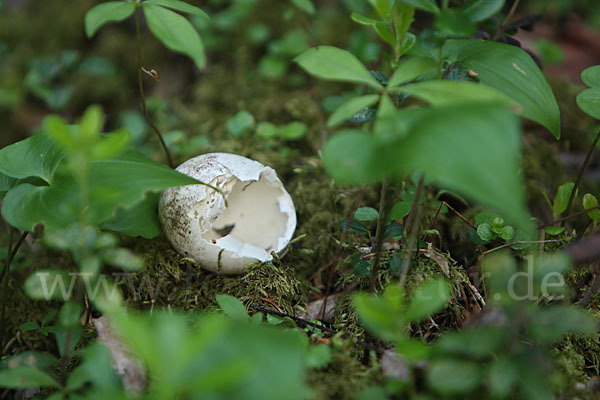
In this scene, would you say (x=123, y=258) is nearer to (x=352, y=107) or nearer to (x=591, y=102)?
(x=352, y=107)

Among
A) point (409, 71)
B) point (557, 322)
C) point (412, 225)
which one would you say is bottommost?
point (412, 225)

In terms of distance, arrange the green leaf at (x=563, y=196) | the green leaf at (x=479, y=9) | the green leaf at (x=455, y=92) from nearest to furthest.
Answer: the green leaf at (x=455, y=92) → the green leaf at (x=479, y=9) → the green leaf at (x=563, y=196)

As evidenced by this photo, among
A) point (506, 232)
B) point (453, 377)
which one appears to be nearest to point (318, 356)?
point (453, 377)

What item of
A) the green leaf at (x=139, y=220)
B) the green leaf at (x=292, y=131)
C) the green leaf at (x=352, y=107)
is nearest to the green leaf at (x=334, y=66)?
the green leaf at (x=352, y=107)

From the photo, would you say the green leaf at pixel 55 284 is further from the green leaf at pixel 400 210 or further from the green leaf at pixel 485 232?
the green leaf at pixel 485 232

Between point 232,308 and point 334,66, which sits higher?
point 334,66

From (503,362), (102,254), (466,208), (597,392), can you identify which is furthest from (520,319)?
(466,208)

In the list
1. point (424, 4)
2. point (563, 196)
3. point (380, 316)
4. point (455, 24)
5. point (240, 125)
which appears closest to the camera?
point (380, 316)
